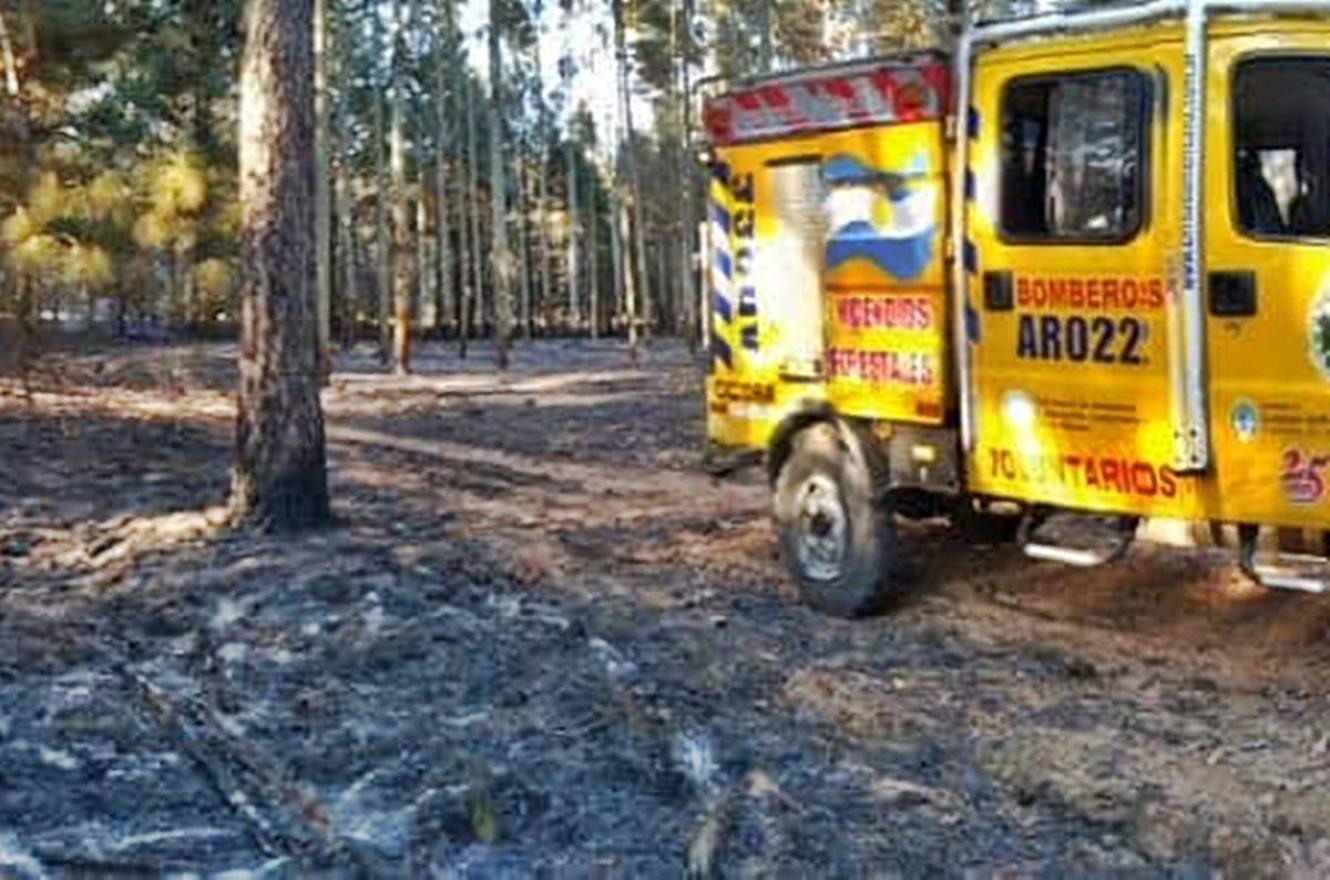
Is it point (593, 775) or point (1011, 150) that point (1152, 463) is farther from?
point (593, 775)

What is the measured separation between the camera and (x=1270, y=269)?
733 cm

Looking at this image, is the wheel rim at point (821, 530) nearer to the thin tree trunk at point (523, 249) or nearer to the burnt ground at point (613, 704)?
the burnt ground at point (613, 704)

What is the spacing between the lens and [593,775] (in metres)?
6.57

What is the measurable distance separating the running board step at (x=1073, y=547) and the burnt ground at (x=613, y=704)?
0.49 m

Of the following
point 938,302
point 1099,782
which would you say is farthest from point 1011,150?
point 1099,782

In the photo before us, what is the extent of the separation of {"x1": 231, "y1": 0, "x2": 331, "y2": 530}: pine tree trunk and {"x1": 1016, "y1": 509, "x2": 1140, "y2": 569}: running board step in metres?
4.56

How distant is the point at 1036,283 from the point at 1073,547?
1437 millimetres

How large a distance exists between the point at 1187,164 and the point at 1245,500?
4.70 feet

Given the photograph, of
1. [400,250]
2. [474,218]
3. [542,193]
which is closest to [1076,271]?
[400,250]

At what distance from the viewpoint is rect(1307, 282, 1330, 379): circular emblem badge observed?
718 cm

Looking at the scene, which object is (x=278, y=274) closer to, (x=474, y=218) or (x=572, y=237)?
(x=474, y=218)

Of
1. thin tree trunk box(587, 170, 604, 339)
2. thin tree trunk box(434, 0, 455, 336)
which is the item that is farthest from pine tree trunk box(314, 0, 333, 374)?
thin tree trunk box(587, 170, 604, 339)

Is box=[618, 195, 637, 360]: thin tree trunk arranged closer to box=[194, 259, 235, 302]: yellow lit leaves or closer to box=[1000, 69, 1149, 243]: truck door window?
box=[194, 259, 235, 302]: yellow lit leaves

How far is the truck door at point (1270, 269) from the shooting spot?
23.8 feet
